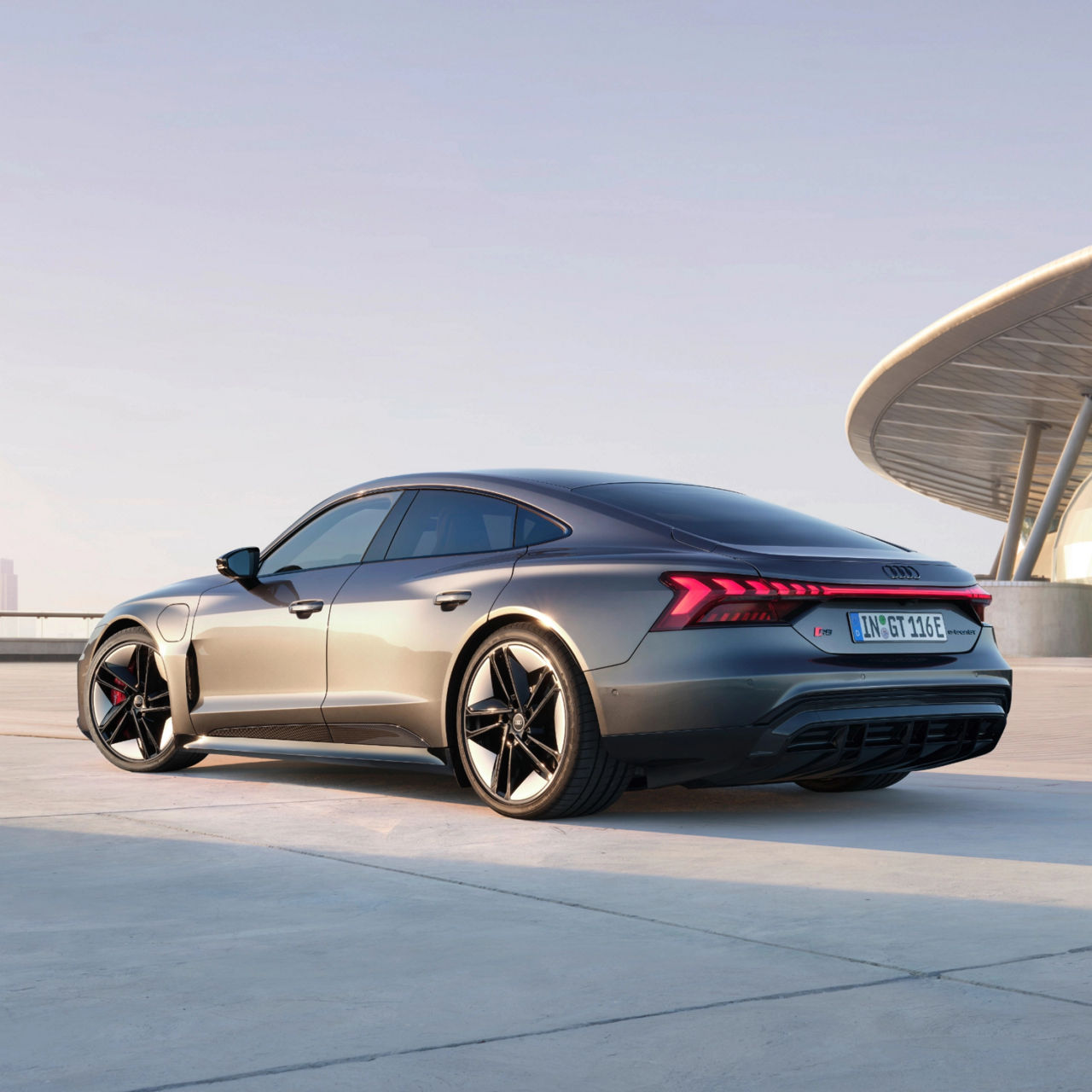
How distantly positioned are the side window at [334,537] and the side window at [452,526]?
0.69 feet

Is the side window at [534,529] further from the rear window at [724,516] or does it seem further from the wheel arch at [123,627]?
the wheel arch at [123,627]

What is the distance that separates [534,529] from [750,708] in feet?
4.13

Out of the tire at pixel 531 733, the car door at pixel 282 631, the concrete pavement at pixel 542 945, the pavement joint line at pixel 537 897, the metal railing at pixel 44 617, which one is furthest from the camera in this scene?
the metal railing at pixel 44 617

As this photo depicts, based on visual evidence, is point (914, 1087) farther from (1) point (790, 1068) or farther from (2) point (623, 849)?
(2) point (623, 849)

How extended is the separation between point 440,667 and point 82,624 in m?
27.1

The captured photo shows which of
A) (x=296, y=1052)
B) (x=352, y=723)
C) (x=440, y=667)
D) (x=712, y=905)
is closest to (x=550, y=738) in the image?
(x=440, y=667)

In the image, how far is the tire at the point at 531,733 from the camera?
5668mm

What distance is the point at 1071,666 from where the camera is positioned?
28.7 metres

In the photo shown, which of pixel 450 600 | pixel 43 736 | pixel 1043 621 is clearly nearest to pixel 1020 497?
pixel 1043 621

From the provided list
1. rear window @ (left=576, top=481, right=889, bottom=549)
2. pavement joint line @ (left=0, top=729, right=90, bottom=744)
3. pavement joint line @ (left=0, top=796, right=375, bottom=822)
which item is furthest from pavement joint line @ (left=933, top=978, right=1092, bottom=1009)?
pavement joint line @ (left=0, top=729, right=90, bottom=744)

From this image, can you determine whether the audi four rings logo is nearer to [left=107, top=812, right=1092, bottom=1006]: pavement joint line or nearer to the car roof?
the car roof

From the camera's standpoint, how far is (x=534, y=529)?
624 centimetres

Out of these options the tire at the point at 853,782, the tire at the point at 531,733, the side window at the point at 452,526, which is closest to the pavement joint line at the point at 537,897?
the tire at the point at 531,733

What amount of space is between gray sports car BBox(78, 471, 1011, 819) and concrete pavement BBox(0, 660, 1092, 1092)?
0.29m
